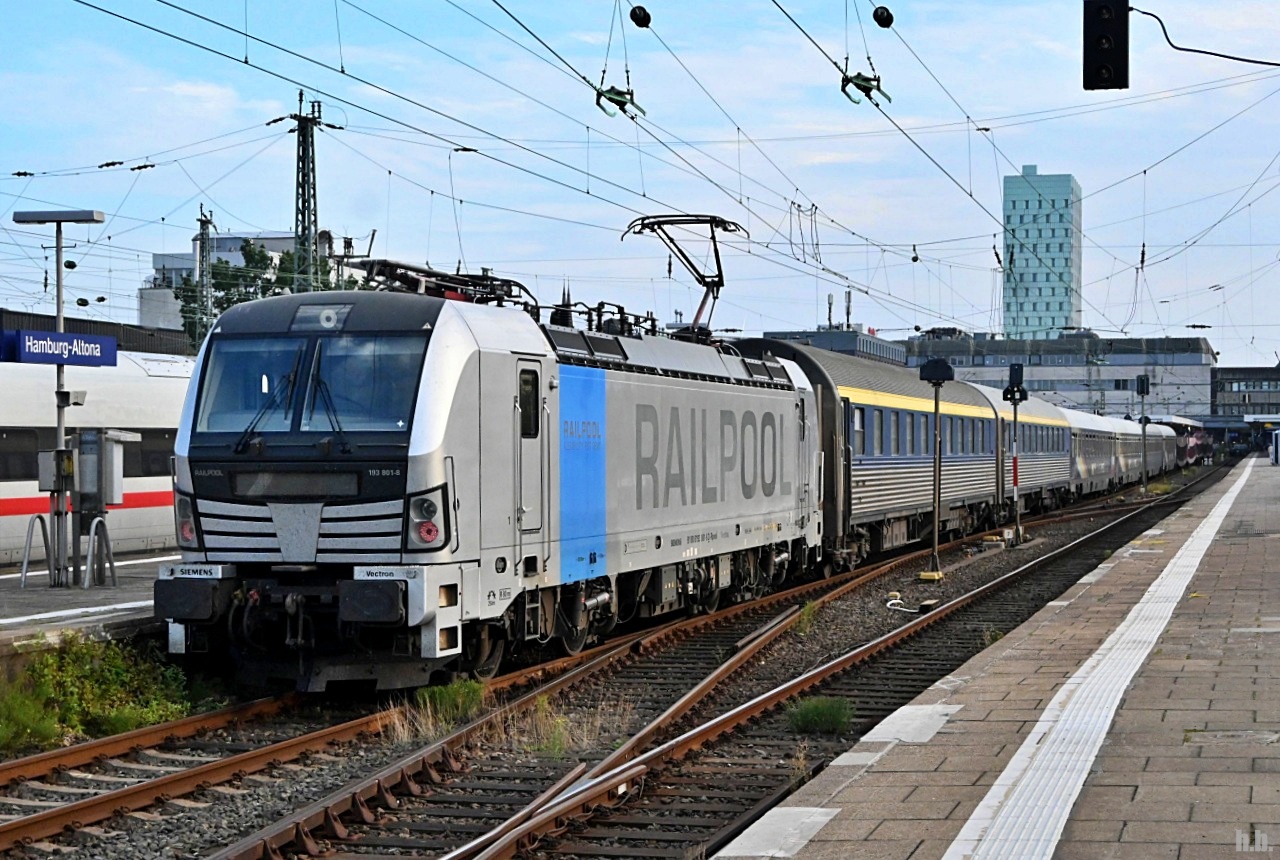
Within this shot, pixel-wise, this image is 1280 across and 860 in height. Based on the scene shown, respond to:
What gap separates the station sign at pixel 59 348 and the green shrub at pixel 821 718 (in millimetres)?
9340

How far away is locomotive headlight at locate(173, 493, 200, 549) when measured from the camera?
1193 cm

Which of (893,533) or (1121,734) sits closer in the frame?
(1121,734)

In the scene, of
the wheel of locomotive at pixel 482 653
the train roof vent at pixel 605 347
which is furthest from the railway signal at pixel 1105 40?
the wheel of locomotive at pixel 482 653

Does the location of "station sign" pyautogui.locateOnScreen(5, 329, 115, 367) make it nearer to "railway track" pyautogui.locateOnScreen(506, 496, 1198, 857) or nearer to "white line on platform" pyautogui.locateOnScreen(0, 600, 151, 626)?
"white line on platform" pyautogui.locateOnScreen(0, 600, 151, 626)

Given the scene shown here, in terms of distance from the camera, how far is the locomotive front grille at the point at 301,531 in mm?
11344

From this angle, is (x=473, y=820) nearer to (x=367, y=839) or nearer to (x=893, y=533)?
(x=367, y=839)

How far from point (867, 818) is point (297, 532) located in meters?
5.46

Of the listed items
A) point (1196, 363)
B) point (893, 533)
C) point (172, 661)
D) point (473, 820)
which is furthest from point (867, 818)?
point (1196, 363)

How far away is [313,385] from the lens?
11.8 meters

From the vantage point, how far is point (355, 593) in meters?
11.1

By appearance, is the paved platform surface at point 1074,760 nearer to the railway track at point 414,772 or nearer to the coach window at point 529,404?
the railway track at point 414,772

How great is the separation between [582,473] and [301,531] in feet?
10.1

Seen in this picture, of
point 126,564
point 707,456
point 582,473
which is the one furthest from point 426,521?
point 126,564

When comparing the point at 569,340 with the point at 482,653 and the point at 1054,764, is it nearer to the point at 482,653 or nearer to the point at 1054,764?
the point at 482,653
